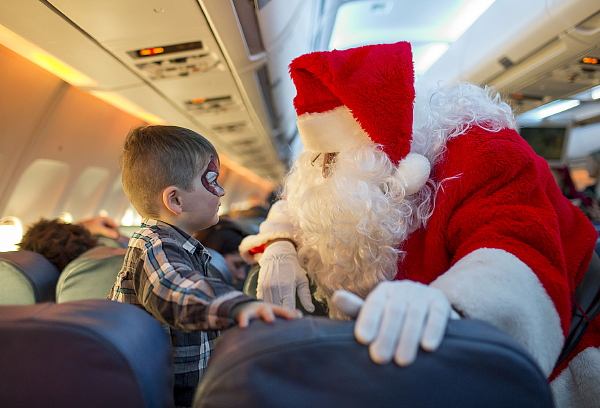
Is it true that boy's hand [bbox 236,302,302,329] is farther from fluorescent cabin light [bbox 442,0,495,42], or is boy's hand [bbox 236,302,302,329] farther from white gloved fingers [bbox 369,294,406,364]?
fluorescent cabin light [bbox 442,0,495,42]

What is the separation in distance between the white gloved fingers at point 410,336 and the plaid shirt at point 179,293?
1.03 feet

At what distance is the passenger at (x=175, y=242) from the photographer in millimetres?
846

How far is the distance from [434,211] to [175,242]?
737 mm

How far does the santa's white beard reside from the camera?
3.51 ft

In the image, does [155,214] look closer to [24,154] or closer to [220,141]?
[24,154]

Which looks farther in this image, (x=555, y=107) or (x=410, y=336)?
(x=555, y=107)

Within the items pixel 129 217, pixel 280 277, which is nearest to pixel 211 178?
pixel 280 277

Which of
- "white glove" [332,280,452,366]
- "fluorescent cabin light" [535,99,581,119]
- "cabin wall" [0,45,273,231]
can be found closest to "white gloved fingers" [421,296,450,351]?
"white glove" [332,280,452,366]

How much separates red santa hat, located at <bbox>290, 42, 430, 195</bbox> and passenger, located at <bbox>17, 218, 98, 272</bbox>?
1.61 m

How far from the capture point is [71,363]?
0.59 meters

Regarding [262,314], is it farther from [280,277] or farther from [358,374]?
[280,277]

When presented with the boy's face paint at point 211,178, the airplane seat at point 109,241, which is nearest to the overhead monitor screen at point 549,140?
the boy's face paint at point 211,178

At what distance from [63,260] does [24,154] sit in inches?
88.5

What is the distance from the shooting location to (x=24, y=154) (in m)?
3.58
